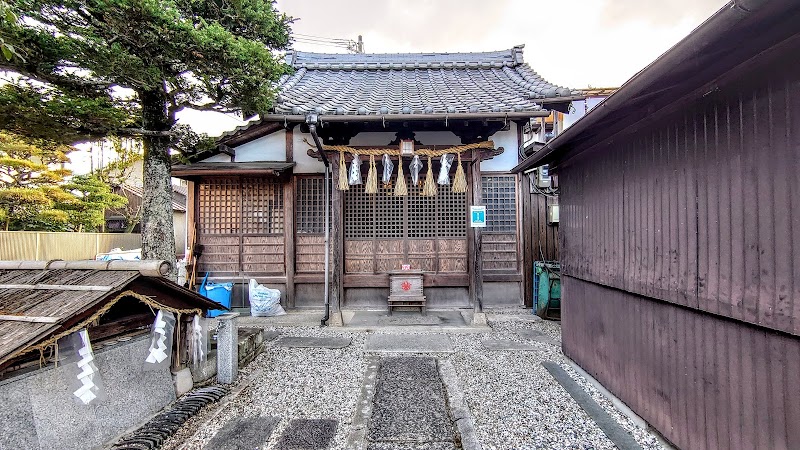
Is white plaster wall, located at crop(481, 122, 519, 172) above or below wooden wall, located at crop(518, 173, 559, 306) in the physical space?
above

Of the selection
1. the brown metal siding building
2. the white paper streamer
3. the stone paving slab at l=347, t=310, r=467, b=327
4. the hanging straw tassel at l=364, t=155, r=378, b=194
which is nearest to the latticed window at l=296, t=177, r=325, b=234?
the hanging straw tassel at l=364, t=155, r=378, b=194

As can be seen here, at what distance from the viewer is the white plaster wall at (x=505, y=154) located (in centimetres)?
825

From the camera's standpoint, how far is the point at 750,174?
2262mm

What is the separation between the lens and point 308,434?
3.32 metres

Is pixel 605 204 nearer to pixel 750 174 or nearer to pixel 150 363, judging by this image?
pixel 750 174

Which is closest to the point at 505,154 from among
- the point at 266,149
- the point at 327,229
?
the point at 327,229

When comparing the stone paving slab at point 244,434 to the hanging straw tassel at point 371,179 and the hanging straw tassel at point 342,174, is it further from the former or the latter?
the hanging straw tassel at point 371,179

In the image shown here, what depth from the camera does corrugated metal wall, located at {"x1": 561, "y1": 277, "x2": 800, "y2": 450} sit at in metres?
2.13

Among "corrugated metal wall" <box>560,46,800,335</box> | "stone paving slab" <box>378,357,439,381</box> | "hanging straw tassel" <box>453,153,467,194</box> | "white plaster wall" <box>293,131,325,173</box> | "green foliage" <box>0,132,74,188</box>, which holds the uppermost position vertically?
"green foliage" <box>0,132,74,188</box>

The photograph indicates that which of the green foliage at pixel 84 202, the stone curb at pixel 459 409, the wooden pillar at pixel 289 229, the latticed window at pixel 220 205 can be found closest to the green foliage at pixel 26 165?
the green foliage at pixel 84 202

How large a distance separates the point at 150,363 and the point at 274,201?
17.3 feet

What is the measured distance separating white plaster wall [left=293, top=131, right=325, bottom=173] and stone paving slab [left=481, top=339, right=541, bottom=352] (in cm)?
561

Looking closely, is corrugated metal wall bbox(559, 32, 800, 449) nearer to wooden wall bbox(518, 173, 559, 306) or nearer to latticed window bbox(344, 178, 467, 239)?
wooden wall bbox(518, 173, 559, 306)

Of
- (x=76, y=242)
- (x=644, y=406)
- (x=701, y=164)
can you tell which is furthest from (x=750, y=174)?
(x=76, y=242)
